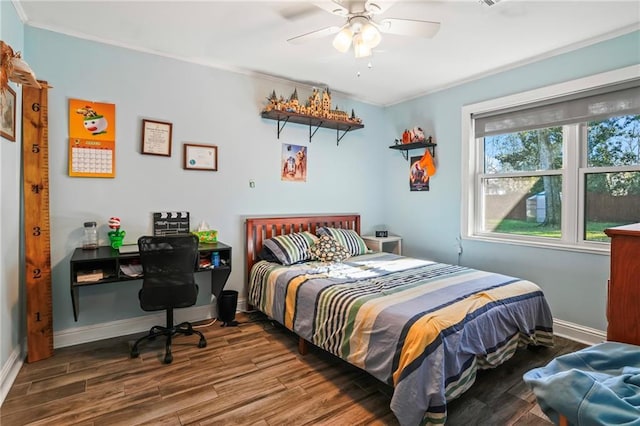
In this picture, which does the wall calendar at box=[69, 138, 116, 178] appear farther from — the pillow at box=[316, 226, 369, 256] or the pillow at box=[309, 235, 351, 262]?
the pillow at box=[316, 226, 369, 256]

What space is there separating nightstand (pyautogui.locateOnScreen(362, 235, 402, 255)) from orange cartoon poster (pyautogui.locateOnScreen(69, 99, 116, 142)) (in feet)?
10.1

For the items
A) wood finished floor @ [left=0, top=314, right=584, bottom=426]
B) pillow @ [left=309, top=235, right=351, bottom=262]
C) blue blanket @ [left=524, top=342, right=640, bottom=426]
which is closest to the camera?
blue blanket @ [left=524, top=342, right=640, bottom=426]

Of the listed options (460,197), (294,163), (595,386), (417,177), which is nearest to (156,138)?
(294,163)

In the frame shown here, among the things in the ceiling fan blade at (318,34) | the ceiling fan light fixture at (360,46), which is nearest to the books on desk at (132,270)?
the ceiling fan blade at (318,34)

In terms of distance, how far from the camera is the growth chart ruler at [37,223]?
2529mm

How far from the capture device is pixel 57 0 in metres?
2.32

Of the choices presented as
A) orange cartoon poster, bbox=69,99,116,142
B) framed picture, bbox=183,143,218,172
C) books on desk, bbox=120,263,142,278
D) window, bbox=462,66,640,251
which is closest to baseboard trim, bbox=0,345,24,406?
books on desk, bbox=120,263,142,278

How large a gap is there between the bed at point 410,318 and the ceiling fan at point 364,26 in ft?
5.86

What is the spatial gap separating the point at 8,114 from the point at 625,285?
3512 mm

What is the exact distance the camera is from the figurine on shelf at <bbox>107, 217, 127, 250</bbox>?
2802 mm

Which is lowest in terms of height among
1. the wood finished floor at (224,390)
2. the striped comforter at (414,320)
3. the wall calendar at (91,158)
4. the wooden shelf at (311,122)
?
Result: the wood finished floor at (224,390)

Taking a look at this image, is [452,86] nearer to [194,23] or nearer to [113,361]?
[194,23]

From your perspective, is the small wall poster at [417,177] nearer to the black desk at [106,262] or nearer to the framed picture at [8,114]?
the black desk at [106,262]

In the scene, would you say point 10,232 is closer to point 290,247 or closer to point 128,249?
point 128,249
